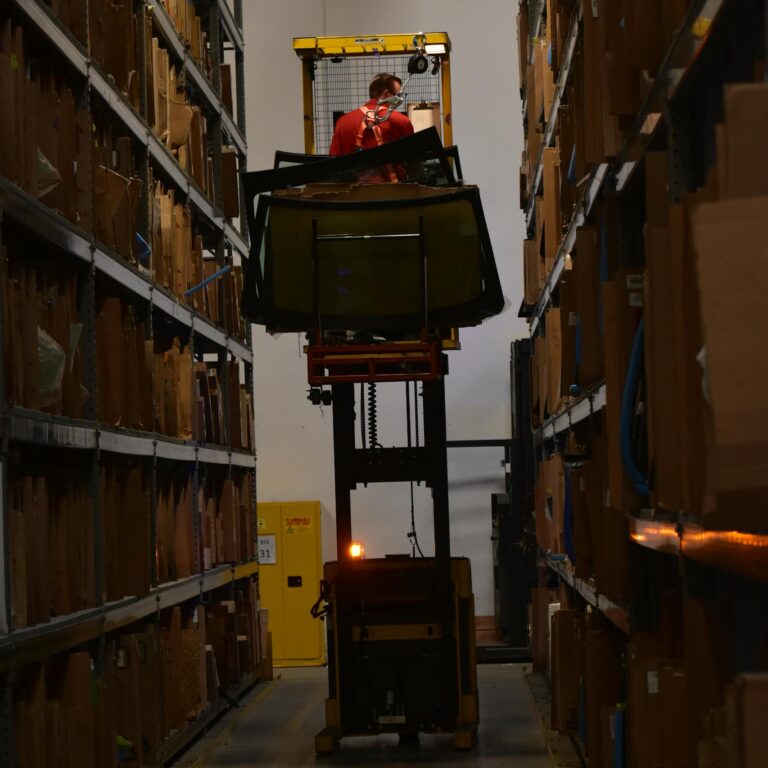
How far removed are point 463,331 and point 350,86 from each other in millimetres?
2194

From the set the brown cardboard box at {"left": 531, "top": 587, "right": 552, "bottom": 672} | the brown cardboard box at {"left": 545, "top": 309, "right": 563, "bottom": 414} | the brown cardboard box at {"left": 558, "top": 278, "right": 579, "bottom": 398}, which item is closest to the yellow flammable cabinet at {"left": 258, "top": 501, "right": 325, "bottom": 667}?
the brown cardboard box at {"left": 531, "top": 587, "right": 552, "bottom": 672}

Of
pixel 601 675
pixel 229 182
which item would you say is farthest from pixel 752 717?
pixel 229 182

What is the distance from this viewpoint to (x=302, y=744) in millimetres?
6309

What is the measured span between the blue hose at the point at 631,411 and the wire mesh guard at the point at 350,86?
24.2ft

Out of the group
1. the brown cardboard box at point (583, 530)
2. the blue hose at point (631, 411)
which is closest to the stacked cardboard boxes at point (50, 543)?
the brown cardboard box at point (583, 530)

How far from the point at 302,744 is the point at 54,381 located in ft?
8.97

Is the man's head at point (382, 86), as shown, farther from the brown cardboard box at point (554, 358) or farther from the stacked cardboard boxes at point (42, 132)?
the stacked cardboard boxes at point (42, 132)

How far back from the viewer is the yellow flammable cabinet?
9.86 m

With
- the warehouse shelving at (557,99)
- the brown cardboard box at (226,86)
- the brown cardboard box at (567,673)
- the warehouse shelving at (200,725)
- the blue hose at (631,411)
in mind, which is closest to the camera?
the blue hose at (631,411)

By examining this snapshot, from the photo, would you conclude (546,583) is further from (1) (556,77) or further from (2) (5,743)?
(2) (5,743)

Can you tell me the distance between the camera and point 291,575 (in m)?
9.96

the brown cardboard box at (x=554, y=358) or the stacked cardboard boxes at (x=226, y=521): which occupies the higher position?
the brown cardboard box at (x=554, y=358)

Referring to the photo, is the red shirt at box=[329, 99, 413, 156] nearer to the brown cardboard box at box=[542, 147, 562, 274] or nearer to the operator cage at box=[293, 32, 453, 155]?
the operator cage at box=[293, 32, 453, 155]

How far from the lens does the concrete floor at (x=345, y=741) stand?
585 centimetres
